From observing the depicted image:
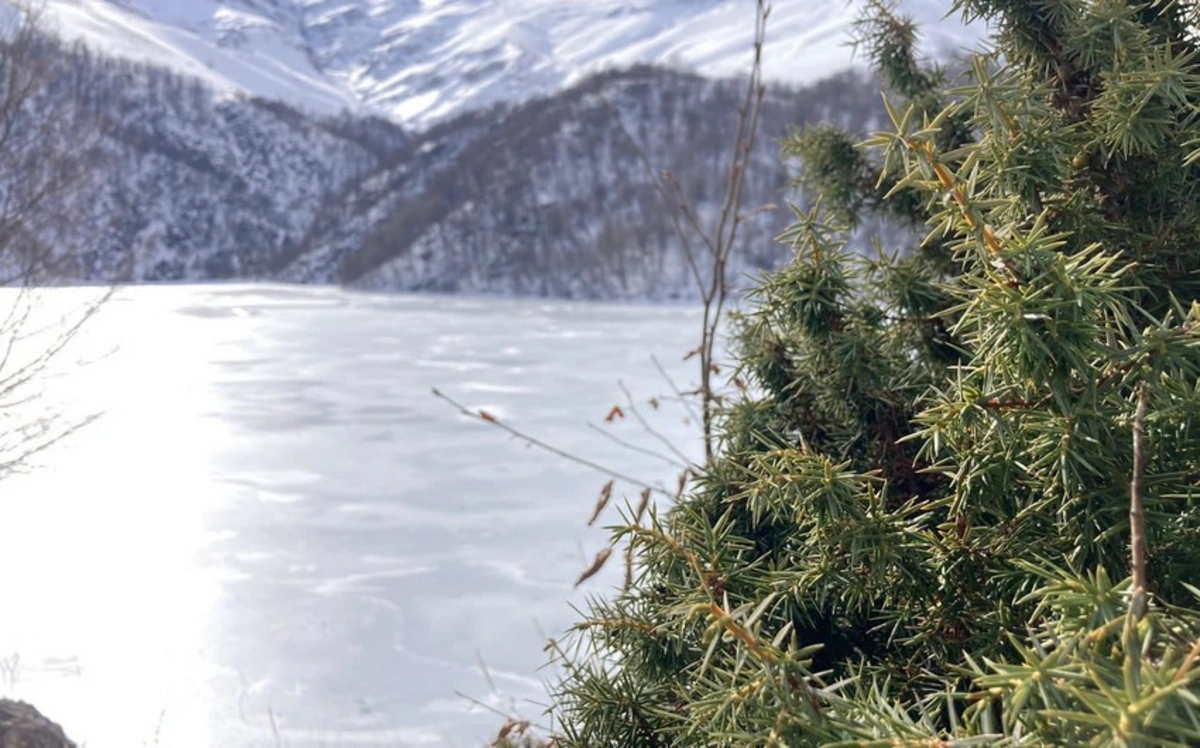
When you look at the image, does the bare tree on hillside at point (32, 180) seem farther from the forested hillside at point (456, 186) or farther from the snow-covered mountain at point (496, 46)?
the snow-covered mountain at point (496, 46)

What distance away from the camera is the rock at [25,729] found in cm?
351

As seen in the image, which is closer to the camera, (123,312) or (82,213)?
(82,213)

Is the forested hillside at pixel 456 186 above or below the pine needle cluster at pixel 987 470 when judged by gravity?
above

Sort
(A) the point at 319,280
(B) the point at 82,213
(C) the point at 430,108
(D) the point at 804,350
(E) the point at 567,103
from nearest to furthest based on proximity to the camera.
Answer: (D) the point at 804,350 < (B) the point at 82,213 < (A) the point at 319,280 < (E) the point at 567,103 < (C) the point at 430,108

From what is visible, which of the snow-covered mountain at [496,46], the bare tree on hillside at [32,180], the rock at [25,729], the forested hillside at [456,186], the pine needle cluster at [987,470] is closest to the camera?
the pine needle cluster at [987,470]

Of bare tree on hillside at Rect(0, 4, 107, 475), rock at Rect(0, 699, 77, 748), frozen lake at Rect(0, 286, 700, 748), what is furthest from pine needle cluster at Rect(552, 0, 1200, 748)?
bare tree on hillside at Rect(0, 4, 107, 475)

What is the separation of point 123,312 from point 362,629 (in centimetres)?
2460

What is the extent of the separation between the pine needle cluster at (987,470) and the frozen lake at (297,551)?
0.67m

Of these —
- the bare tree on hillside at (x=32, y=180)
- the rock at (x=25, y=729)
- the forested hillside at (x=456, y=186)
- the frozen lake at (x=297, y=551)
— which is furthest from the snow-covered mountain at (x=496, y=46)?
the rock at (x=25, y=729)

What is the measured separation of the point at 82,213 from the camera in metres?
5.92

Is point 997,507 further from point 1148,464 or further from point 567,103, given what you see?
point 567,103

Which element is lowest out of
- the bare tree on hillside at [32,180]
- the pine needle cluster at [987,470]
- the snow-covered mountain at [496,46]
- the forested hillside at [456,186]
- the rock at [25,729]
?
the rock at [25,729]

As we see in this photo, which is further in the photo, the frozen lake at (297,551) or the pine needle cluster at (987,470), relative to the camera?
the frozen lake at (297,551)

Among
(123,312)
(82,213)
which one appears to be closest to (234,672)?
(82,213)
